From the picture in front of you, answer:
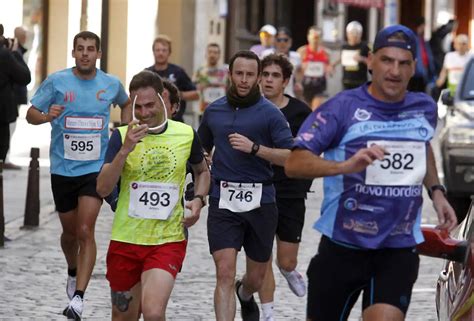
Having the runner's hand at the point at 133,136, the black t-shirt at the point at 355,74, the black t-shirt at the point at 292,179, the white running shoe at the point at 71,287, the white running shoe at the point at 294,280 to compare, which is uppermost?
the runner's hand at the point at 133,136

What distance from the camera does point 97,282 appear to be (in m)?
13.1

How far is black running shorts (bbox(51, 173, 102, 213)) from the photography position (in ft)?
38.3

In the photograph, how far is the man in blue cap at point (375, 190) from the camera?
7.11 meters

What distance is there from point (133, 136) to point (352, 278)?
5.37ft

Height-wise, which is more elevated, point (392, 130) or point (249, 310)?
point (392, 130)

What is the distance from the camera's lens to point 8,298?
12.0 meters

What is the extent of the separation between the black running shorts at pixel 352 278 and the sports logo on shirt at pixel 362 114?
566 mm

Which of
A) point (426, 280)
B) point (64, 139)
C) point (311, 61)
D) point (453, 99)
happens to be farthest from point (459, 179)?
point (311, 61)

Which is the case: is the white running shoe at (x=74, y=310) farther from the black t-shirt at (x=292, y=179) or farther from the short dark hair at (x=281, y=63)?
the short dark hair at (x=281, y=63)

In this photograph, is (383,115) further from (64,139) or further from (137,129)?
(64,139)

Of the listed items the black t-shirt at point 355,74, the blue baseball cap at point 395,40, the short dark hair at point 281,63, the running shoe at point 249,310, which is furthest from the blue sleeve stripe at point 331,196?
the black t-shirt at point 355,74

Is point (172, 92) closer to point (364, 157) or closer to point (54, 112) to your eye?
point (54, 112)

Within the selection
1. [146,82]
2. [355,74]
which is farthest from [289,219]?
[355,74]

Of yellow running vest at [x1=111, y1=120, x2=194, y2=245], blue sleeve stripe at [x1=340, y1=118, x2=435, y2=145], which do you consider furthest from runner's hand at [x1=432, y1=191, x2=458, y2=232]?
yellow running vest at [x1=111, y1=120, x2=194, y2=245]
